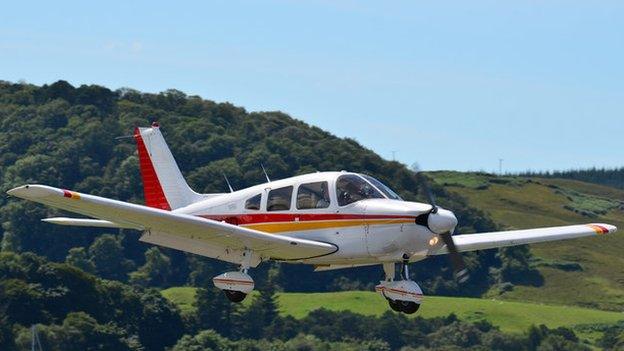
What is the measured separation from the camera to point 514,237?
139 ft

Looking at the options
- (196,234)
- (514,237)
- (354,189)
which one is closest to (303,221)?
(354,189)

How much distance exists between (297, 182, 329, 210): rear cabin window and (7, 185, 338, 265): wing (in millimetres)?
1040

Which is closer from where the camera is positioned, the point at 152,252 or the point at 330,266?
the point at 330,266

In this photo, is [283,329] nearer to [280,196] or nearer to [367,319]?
[367,319]

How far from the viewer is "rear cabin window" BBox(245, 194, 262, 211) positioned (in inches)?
1603

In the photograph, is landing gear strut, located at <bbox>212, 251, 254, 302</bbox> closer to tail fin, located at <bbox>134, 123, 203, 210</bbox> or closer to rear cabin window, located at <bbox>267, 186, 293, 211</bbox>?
rear cabin window, located at <bbox>267, 186, 293, 211</bbox>

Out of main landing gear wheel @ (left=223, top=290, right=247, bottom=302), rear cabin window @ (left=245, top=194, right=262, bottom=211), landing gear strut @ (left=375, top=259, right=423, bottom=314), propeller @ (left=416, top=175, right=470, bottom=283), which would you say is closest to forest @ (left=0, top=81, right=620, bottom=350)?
rear cabin window @ (left=245, top=194, right=262, bottom=211)

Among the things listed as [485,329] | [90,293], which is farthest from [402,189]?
[90,293]

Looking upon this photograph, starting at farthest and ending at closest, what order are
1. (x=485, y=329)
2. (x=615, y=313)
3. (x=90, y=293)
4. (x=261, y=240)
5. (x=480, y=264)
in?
(x=480, y=264)
(x=615, y=313)
(x=485, y=329)
(x=90, y=293)
(x=261, y=240)

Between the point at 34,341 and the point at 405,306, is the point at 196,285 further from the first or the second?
the point at 405,306

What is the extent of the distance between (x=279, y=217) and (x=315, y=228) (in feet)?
3.77

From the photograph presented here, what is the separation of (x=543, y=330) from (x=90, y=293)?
37762mm

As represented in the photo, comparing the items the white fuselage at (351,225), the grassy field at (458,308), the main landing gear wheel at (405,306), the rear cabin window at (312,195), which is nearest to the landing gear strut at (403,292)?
the main landing gear wheel at (405,306)

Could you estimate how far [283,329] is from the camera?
13625 cm
